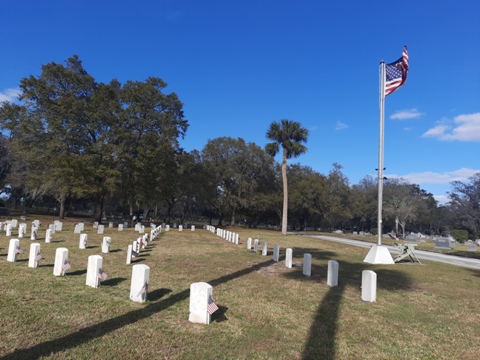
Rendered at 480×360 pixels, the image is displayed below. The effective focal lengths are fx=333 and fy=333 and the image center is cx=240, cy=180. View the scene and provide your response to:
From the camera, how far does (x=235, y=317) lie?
19.5 ft

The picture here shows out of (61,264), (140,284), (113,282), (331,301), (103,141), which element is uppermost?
(103,141)

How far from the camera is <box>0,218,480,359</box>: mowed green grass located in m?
4.44

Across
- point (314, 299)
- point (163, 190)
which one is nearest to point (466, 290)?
point (314, 299)

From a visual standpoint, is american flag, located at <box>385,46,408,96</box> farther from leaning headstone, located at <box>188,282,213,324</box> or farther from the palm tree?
the palm tree

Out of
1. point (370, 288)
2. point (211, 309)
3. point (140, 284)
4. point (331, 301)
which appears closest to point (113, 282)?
point (140, 284)

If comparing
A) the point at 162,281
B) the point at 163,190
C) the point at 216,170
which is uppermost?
the point at 216,170

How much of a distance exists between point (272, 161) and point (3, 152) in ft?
121

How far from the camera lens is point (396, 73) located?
1446cm

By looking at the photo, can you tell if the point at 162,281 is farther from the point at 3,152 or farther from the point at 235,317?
the point at 3,152

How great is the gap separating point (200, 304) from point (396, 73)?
529 inches

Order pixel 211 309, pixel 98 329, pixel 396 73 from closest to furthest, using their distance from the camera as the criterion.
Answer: pixel 98 329 → pixel 211 309 → pixel 396 73

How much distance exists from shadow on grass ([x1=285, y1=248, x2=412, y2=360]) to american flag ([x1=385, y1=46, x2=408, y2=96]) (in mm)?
7758

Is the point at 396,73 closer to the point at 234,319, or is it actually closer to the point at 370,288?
the point at 370,288

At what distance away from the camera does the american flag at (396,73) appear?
14.3 m
